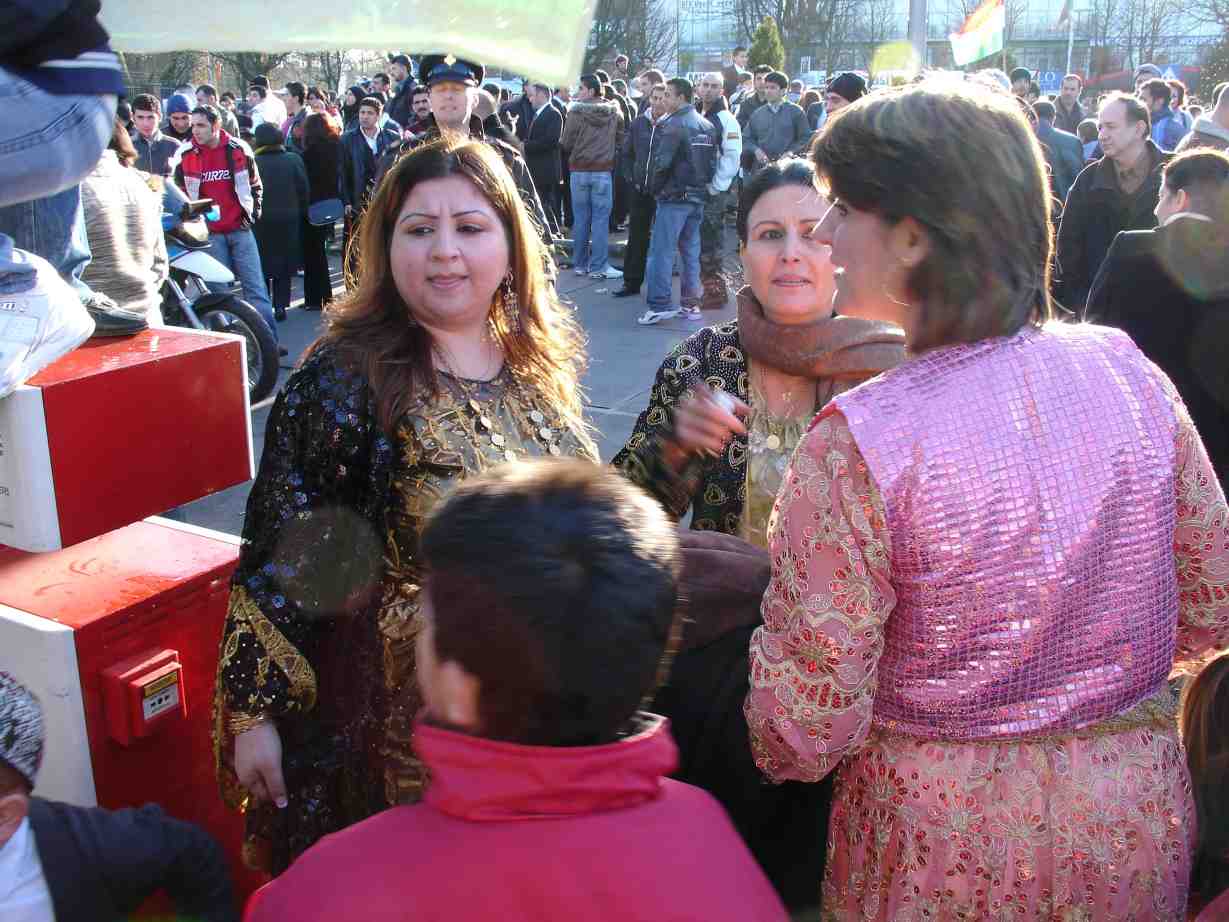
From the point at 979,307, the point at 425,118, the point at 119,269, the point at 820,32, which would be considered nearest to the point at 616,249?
the point at 425,118

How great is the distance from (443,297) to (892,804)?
125 cm

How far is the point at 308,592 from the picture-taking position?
1.94 metres

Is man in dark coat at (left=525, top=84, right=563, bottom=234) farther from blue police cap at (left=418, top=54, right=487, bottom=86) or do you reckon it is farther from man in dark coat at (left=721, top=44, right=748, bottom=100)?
blue police cap at (left=418, top=54, right=487, bottom=86)

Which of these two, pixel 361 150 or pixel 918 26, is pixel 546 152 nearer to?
pixel 361 150

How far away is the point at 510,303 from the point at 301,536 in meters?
0.73

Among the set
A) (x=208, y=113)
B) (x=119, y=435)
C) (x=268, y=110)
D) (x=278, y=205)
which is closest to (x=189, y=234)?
(x=208, y=113)

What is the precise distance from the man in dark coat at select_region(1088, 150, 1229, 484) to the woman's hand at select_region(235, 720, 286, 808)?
316 centimetres

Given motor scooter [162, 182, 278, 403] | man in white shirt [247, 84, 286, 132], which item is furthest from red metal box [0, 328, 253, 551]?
man in white shirt [247, 84, 286, 132]

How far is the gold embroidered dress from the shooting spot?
191cm

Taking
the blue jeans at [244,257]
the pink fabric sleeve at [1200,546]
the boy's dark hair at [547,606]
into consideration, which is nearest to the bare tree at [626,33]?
the blue jeans at [244,257]

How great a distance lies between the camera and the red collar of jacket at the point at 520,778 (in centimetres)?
102

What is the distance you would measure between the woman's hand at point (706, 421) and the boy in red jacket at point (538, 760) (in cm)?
97

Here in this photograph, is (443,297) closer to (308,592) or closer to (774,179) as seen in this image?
(308,592)

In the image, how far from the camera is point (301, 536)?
1.92m
